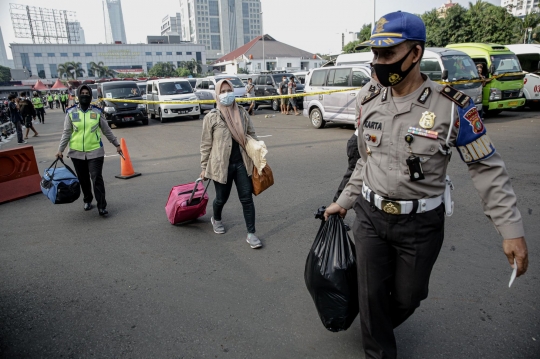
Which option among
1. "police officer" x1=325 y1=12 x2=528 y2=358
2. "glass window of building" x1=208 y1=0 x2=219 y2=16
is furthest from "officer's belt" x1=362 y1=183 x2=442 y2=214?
"glass window of building" x1=208 y1=0 x2=219 y2=16

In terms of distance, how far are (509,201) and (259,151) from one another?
2748mm

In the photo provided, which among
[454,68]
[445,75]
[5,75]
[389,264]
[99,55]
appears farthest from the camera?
[99,55]

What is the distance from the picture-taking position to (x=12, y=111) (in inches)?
527

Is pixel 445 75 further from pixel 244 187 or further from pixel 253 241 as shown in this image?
pixel 253 241

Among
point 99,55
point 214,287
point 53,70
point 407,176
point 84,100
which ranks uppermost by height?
point 99,55

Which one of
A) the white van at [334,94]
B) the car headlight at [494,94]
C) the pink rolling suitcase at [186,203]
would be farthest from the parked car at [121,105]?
the car headlight at [494,94]

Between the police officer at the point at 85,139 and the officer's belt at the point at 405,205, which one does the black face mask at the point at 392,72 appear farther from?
the police officer at the point at 85,139

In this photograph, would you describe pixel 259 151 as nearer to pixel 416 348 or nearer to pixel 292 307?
pixel 292 307

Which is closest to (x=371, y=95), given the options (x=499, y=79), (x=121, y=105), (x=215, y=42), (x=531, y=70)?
(x=499, y=79)

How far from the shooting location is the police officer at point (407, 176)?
1862 mm

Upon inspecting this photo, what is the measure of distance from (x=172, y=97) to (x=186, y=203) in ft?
45.8

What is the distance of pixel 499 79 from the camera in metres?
12.5

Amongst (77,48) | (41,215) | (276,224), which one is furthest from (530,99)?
(77,48)

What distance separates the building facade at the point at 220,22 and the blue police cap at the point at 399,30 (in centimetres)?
16598
